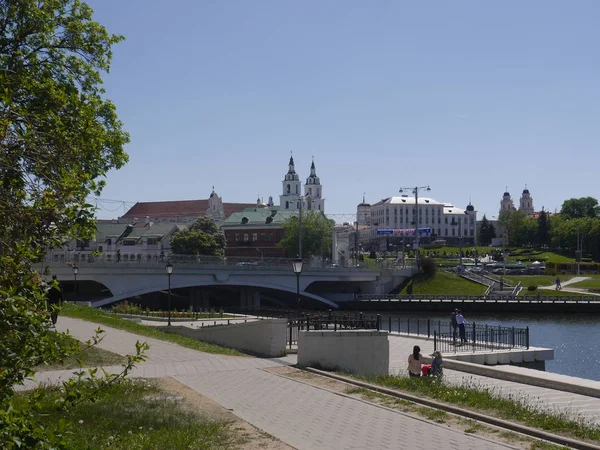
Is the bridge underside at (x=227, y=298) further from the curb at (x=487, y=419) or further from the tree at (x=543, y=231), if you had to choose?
the tree at (x=543, y=231)

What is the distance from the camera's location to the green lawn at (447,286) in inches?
3374

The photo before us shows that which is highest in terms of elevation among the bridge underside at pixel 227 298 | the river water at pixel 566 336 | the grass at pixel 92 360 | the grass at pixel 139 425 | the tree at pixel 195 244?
the tree at pixel 195 244

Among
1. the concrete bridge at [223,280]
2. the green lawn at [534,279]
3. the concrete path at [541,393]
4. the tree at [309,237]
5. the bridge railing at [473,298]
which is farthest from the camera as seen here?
the tree at [309,237]

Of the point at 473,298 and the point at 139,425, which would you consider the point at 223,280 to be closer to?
the point at 473,298

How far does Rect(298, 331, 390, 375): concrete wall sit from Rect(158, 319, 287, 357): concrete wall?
123 inches

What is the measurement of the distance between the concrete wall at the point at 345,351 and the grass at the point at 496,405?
1.79 metres

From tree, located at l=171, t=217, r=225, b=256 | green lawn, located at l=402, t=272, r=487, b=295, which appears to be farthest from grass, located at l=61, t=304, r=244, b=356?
tree, located at l=171, t=217, r=225, b=256

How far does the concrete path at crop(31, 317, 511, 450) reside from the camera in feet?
38.3

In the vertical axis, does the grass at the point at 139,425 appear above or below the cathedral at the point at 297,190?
below

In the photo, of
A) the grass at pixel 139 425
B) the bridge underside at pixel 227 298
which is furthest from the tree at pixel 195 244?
the grass at pixel 139 425

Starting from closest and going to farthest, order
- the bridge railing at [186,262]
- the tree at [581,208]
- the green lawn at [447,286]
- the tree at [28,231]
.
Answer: the tree at [28,231], the bridge railing at [186,262], the green lawn at [447,286], the tree at [581,208]

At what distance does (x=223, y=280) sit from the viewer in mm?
70875

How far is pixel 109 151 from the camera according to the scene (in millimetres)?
25953

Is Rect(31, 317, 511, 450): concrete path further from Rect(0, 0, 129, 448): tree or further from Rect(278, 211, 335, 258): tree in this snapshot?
Rect(278, 211, 335, 258): tree
